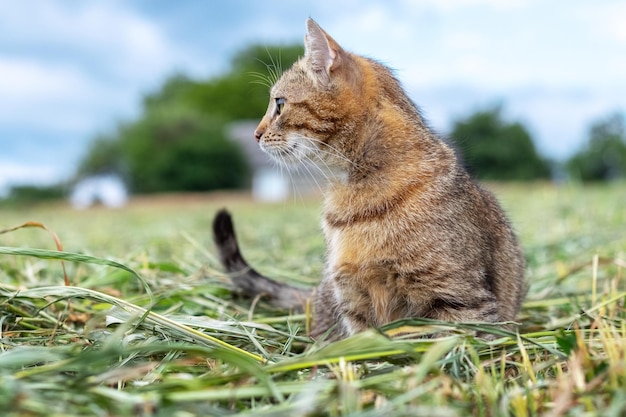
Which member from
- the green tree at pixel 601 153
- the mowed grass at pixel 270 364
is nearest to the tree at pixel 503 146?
the green tree at pixel 601 153

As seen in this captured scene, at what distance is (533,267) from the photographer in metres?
3.94

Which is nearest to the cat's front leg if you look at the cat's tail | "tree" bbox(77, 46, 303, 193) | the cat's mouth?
the cat's tail

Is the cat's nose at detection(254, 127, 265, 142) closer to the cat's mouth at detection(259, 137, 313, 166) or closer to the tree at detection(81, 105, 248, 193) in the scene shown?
the cat's mouth at detection(259, 137, 313, 166)

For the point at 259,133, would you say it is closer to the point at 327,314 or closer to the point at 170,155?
the point at 327,314

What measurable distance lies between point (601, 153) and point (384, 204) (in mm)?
21886

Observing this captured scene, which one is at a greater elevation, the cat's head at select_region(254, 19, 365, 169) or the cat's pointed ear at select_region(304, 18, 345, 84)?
the cat's pointed ear at select_region(304, 18, 345, 84)

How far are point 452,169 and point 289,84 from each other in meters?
0.77

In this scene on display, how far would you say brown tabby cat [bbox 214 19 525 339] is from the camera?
2.22 metres

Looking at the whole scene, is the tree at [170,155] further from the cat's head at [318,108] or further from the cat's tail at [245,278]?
the cat's head at [318,108]

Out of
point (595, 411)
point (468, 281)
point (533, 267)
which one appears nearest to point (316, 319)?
point (468, 281)

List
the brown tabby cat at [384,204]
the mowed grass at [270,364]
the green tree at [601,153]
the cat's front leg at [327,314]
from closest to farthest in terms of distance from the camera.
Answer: the mowed grass at [270,364] → the brown tabby cat at [384,204] → the cat's front leg at [327,314] → the green tree at [601,153]

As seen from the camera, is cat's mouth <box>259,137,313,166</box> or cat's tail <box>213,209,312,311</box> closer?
cat's mouth <box>259,137,313,166</box>

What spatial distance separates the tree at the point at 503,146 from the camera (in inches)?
941

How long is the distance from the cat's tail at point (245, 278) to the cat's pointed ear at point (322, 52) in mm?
918
